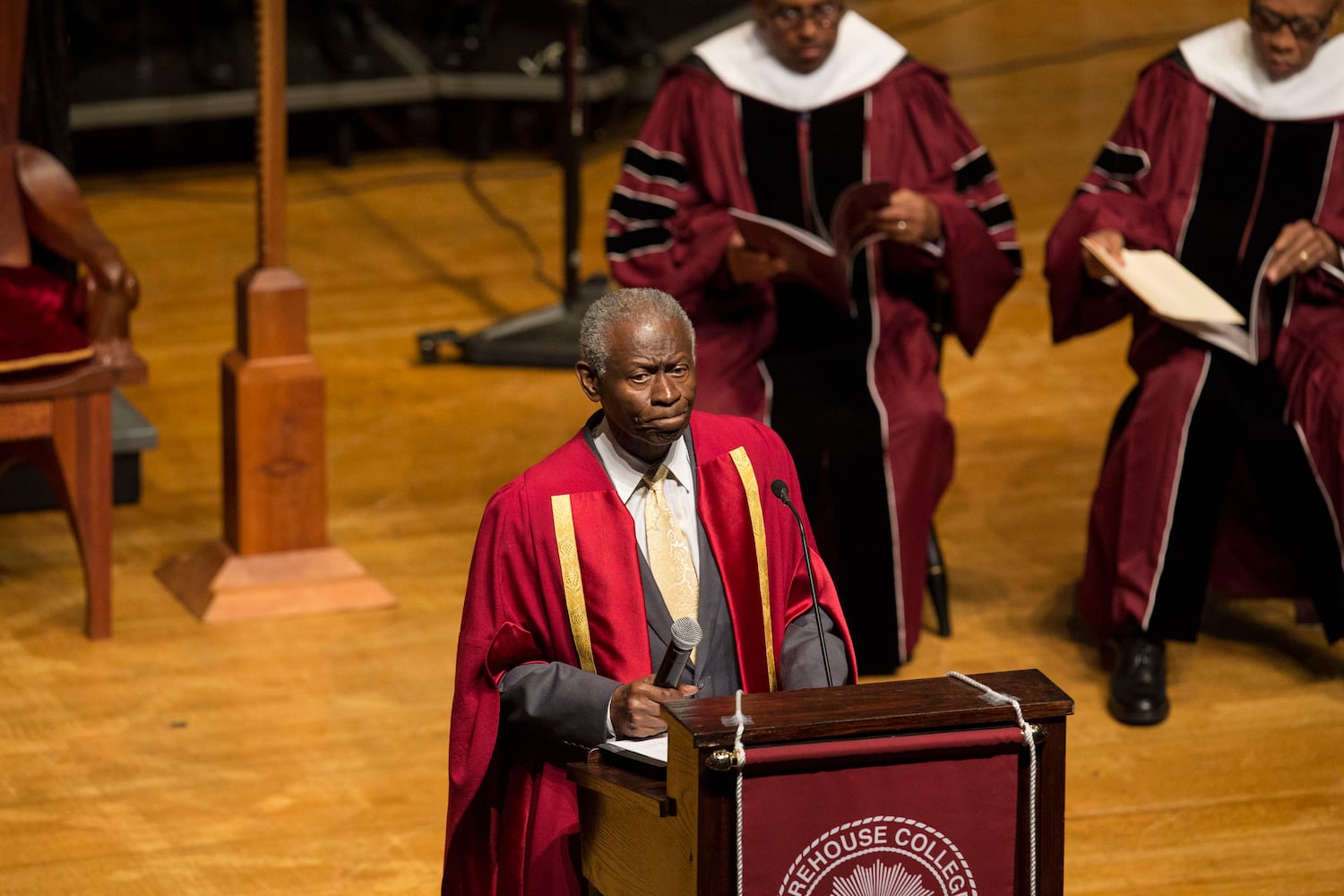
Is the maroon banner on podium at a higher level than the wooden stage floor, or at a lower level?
higher

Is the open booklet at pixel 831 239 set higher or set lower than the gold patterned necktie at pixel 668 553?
higher

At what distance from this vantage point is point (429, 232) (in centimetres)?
793

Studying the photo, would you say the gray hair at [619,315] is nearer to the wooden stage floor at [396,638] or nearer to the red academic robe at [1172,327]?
the wooden stage floor at [396,638]

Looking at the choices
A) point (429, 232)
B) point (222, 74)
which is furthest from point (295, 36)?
point (429, 232)

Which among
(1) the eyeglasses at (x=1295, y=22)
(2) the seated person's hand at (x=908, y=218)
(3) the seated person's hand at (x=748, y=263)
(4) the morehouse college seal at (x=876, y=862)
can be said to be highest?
(1) the eyeglasses at (x=1295, y=22)

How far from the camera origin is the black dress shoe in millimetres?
4340

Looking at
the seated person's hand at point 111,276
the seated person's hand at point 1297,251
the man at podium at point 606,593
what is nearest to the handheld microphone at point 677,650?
the man at podium at point 606,593

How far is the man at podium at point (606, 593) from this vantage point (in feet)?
8.79

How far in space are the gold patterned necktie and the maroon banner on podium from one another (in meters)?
0.50

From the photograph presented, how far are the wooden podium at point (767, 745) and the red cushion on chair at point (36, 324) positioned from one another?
2.40 metres

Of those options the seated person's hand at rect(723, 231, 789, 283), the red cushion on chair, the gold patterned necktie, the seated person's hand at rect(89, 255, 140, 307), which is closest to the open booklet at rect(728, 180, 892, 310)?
the seated person's hand at rect(723, 231, 789, 283)

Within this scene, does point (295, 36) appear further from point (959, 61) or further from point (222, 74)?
point (959, 61)

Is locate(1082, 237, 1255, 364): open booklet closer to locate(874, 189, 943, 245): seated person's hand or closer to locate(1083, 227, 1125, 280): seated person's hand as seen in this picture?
locate(1083, 227, 1125, 280): seated person's hand

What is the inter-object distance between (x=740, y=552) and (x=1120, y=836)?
1432mm
